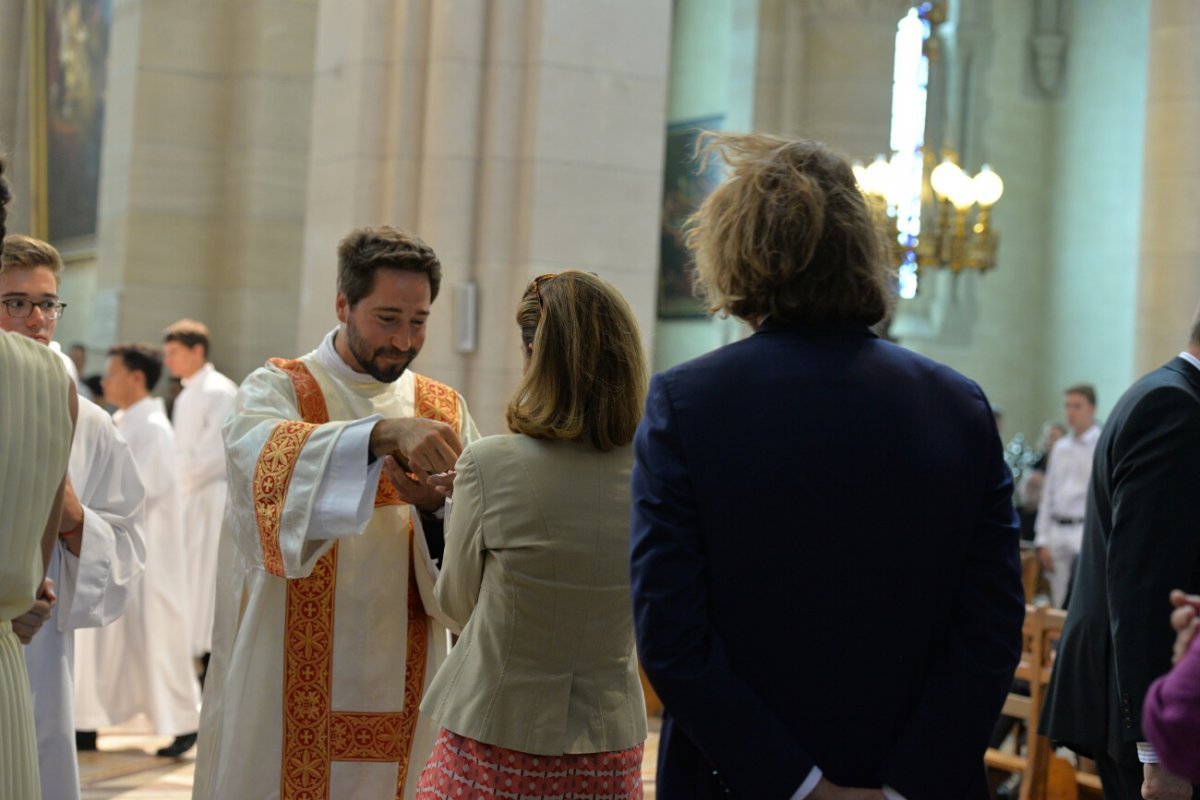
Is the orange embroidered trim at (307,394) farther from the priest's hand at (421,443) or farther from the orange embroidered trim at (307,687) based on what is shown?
the priest's hand at (421,443)

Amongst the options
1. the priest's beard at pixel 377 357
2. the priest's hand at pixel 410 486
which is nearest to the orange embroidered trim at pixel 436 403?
the priest's beard at pixel 377 357

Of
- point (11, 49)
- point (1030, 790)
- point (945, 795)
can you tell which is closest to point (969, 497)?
point (945, 795)

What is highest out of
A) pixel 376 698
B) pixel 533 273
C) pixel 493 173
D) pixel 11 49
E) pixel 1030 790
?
pixel 11 49

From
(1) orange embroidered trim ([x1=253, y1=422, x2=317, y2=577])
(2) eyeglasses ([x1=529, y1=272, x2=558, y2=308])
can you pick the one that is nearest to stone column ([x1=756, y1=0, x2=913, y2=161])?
(1) orange embroidered trim ([x1=253, y1=422, x2=317, y2=577])

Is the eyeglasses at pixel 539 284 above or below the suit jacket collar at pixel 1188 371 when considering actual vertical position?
above

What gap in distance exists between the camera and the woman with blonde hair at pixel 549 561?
8.67 ft

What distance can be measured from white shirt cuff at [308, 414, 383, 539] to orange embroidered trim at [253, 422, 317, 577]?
0.11 metres

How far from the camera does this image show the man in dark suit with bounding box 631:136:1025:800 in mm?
2037

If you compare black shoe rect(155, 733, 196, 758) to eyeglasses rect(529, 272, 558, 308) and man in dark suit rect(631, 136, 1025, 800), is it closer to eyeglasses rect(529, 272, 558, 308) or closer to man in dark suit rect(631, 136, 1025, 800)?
eyeglasses rect(529, 272, 558, 308)

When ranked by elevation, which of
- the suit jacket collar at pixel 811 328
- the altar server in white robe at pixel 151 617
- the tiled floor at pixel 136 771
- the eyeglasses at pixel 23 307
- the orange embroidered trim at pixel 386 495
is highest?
the eyeglasses at pixel 23 307

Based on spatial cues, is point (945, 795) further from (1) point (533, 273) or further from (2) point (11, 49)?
(2) point (11, 49)

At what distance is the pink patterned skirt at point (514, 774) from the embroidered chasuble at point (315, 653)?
0.82 m

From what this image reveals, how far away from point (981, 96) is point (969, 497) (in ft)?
55.3

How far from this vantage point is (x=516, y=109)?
7086 mm
